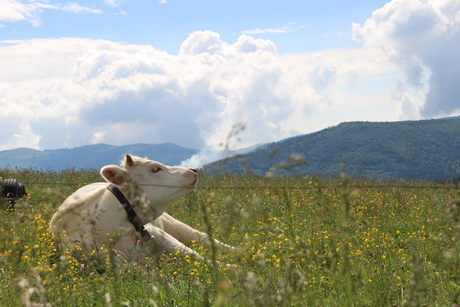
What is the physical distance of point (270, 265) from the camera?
16.2ft

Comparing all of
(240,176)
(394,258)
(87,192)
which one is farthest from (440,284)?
(240,176)

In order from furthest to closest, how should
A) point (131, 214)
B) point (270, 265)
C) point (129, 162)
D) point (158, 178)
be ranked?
point (158, 178)
point (129, 162)
point (131, 214)
point (270, 265)

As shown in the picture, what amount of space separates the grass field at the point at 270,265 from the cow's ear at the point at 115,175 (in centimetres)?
75

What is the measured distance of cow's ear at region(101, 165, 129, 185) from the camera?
577 cm

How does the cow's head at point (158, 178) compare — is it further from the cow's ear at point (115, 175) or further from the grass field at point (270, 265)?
the grass field at point (270, 265)

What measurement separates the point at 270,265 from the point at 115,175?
2308mm

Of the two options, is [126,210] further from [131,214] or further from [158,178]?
[158,178]

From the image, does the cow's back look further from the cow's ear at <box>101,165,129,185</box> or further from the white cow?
the cow's ear at <box>101,165,129,185</box>

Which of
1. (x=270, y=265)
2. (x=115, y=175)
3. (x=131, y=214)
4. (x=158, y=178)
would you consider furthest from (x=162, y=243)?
(x=270, y=265)

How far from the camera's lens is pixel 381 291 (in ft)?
12.0

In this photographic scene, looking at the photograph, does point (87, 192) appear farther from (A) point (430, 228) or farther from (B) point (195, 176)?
(A) point (430, 228)

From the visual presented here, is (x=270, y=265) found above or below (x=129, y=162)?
below

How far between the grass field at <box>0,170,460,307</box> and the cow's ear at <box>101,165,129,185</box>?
2.45 ft

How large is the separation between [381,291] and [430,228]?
13.0 feet
